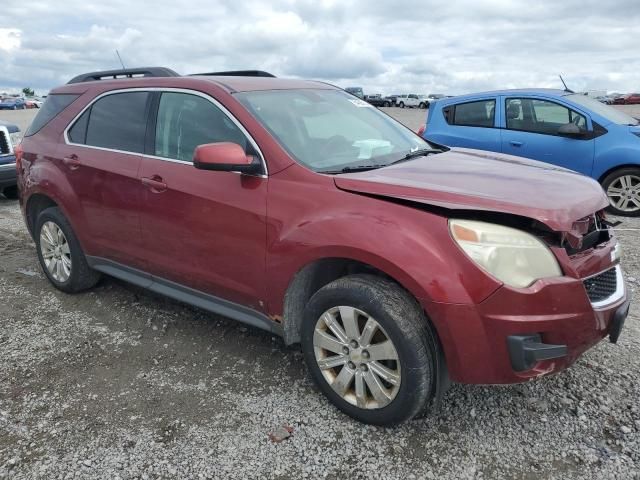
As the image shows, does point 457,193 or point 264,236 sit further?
point 264,236

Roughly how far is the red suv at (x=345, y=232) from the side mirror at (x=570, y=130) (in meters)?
3.73

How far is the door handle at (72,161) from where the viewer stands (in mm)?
4055

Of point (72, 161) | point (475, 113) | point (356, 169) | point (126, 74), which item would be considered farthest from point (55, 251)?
point (475, 113)

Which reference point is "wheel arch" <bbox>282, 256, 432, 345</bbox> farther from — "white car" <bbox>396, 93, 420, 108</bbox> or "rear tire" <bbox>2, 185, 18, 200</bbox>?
"white car" <bbox>396, 93, 420, 108</bbox>

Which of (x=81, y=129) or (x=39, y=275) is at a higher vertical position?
(x=81, y=129)

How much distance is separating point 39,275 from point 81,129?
5.49ft

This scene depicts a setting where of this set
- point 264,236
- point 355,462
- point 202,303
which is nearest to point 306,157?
point 264,236

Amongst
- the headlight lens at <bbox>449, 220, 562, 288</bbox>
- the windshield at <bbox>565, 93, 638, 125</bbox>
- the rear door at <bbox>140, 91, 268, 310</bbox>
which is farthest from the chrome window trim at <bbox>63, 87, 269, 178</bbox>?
the windshield at <bbox>565, 93, 638, 125</bbox>

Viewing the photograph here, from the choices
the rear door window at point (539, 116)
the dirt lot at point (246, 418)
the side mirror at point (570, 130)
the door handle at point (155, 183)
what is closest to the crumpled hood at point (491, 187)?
the dirt lot at point (246, 418)

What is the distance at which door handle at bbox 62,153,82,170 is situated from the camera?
405 centimetres

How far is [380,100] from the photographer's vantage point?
53844mm

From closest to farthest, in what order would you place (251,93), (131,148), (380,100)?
(251,93)
(131,148)
(380,100)

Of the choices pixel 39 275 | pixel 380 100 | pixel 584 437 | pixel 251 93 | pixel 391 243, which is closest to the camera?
pixel 391 243

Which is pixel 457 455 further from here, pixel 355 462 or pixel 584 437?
pixel 584 437
